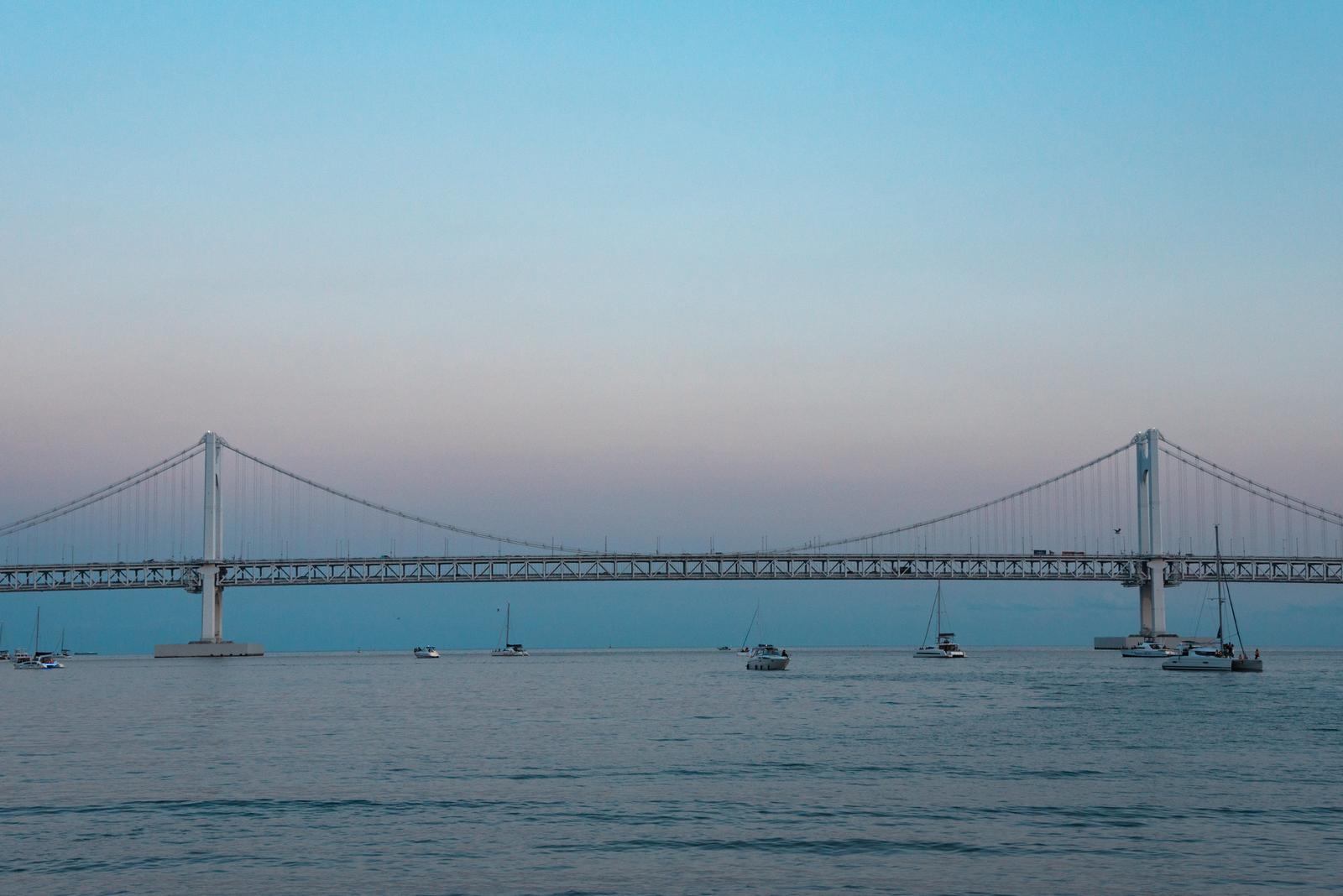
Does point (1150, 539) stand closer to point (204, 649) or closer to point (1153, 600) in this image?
point (1153, 600)

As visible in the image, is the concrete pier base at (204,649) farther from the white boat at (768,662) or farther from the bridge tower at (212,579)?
the white boat at (768,662)

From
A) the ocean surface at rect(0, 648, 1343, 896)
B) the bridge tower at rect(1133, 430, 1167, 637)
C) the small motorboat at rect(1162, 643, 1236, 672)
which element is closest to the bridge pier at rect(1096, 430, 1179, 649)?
the bridge tower at rect(1133, 430, 1167, 637)

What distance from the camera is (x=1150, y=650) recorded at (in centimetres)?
12081

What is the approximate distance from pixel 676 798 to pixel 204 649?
10614 cm

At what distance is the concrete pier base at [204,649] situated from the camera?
407 feet

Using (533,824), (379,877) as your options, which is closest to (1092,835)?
(533,824)

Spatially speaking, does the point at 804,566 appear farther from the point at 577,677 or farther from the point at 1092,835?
the point at 1092,835

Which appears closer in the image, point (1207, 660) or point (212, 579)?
point (1207, 660)

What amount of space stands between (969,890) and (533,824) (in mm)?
8251

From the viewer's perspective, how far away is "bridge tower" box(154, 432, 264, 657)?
119 meters

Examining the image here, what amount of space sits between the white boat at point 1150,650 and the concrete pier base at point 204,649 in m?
80.0

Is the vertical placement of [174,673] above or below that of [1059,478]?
below

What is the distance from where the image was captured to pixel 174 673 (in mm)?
93188

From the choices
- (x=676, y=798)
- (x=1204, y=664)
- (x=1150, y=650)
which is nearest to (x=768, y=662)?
(x=1204, y=664)
